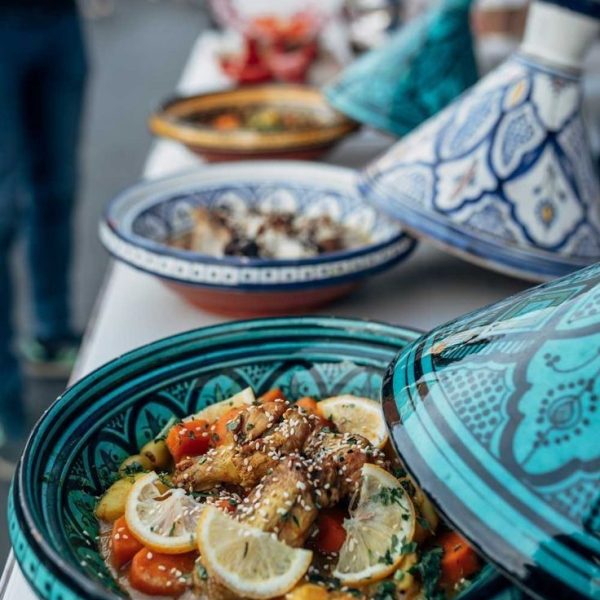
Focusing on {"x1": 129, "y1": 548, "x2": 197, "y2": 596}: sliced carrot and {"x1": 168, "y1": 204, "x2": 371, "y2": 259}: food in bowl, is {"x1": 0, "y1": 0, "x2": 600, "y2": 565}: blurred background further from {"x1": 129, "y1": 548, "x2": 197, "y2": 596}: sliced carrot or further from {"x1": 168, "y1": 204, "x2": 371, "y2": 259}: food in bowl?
{"x1": 129, "y1": 548, "x2": 197, "y2": 596}: sliced carrot

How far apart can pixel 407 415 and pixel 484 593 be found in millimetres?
128

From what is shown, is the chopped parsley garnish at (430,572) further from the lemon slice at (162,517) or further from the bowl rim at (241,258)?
the bowl rim at (241,258)

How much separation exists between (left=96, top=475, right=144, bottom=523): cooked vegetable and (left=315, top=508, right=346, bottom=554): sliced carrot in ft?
0.53

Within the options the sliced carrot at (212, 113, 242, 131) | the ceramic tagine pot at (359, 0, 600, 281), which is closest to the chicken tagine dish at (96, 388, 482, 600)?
the ceramic tagine pot at (359, 0, 600, 281)

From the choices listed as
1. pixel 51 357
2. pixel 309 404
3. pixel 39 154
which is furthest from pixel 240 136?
pixel 51 357

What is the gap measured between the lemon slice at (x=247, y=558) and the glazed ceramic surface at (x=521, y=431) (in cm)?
12

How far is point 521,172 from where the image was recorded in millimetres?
1172

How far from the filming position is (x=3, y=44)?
2.15 m

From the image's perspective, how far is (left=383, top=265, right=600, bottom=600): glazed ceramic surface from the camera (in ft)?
1.72

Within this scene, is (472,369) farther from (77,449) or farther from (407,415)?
(77,449)

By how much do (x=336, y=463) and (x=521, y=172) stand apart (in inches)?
24.1

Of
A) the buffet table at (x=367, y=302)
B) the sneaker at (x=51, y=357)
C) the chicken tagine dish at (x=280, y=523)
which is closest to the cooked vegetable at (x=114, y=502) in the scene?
the chicken tagine dish at (x=280, y=523)

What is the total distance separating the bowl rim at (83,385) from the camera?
555mm

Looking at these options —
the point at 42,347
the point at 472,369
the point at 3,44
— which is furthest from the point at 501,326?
the point at 42,347
